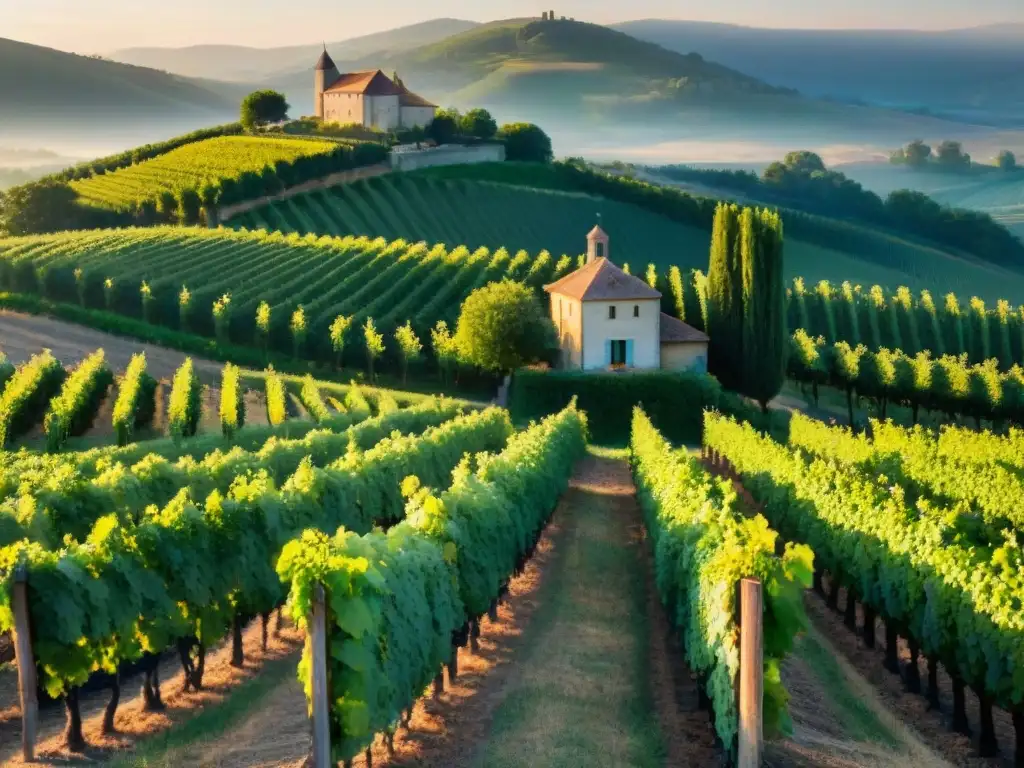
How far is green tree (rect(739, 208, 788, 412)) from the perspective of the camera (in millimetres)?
49469

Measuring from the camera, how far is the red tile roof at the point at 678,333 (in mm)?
51094

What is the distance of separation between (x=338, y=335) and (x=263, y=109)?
64080mm

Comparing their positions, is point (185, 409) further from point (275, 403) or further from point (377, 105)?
point (377, 105)

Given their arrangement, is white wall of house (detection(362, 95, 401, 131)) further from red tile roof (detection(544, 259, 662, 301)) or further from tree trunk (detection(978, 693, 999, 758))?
tree trunk (detection(978, 693, 999, 758))

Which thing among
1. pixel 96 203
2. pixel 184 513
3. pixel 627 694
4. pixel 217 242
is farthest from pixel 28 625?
pixel 96 203

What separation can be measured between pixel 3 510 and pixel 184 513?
3.11 meters

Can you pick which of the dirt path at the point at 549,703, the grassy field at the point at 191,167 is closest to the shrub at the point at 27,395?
the dirt path at the point at 549,703

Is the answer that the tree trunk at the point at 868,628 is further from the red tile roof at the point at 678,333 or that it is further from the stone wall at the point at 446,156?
the stone wall at the point at 446,156

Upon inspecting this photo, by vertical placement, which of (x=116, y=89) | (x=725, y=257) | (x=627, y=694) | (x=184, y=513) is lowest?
(x=627, y=694)

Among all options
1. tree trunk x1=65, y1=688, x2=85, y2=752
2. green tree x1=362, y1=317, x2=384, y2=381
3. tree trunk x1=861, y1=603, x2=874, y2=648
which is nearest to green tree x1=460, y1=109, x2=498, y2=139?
green tree x1=362, y1=317, x2=384, y2=381

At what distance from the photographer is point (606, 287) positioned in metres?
50.2

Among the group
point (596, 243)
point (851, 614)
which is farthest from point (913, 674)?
point (596, 243)

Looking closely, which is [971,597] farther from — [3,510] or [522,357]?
[522,357]

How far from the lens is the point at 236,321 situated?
53312 mm
